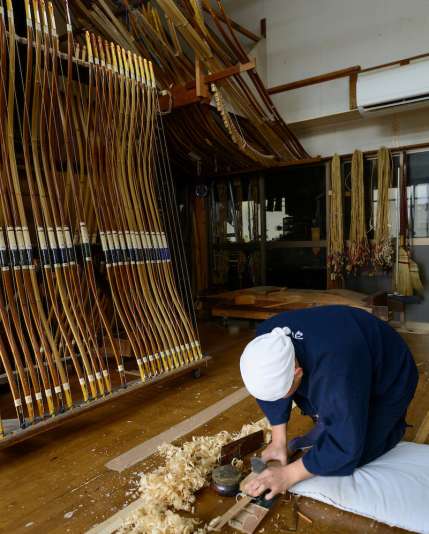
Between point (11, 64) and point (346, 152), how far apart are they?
420 centimetres

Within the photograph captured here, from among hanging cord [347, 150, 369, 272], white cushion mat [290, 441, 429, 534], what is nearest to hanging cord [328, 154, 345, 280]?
hanging cord [347, 150, 369, 272]

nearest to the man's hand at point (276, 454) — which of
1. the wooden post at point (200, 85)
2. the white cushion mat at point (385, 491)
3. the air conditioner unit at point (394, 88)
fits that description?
the white cushion mat at point (385, 491)

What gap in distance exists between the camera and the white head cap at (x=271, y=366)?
4.55 ft

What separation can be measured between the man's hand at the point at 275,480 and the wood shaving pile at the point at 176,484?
23cm

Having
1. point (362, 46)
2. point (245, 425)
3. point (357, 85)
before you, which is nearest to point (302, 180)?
point (357, 85)

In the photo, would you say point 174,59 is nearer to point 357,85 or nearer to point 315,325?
point 357,85

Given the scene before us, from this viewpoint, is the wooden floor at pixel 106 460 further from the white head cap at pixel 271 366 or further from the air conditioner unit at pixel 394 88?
the air conditioner unit at pixel 394 88

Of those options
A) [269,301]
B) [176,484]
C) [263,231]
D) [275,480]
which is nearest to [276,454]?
[275,480]

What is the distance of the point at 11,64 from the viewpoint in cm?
230

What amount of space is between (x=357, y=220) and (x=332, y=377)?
13.2 ft

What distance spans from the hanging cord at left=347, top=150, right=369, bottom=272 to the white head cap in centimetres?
388

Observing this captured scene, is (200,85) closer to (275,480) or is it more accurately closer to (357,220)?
(357,220)

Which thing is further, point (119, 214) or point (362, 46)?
point (362, 46)

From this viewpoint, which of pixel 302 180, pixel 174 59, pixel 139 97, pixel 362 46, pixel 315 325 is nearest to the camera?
pixel 315 325
